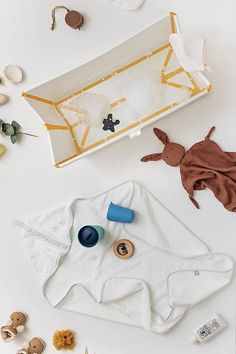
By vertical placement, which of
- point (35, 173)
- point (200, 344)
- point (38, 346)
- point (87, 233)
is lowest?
point (200, 344)

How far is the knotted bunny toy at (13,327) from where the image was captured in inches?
55.6

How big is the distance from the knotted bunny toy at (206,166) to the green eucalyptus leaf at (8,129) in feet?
1.40

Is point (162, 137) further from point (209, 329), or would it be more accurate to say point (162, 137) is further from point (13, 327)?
point (13, 327)

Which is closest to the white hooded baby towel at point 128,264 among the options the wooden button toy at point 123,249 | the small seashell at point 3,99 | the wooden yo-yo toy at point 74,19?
the wooden button toy at point 123,249

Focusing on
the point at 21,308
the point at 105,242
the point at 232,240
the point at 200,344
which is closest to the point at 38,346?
the point at 21,308

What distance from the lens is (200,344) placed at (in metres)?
1.36

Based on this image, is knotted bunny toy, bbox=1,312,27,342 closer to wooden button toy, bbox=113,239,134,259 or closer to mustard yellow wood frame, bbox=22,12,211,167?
wooden button toy, bbox=113,239,134,259

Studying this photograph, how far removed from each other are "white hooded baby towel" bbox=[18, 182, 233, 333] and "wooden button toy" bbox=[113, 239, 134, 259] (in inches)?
0.5

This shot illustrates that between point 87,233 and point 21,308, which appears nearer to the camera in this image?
point 87,233

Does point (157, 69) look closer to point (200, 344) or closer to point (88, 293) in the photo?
point (88, 293)

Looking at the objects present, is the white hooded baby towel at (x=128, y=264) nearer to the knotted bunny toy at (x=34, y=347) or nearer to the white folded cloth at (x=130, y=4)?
the knotted bunny toy at (x=34, y=347)

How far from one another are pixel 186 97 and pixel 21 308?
0.77 m

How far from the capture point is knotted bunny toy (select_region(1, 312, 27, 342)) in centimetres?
141

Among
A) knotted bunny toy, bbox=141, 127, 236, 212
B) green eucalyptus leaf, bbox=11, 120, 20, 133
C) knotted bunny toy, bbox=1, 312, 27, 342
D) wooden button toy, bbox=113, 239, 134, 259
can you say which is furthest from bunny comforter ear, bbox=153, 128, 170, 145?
knotted bunny toy, bbox=1, 312, 27, 342
